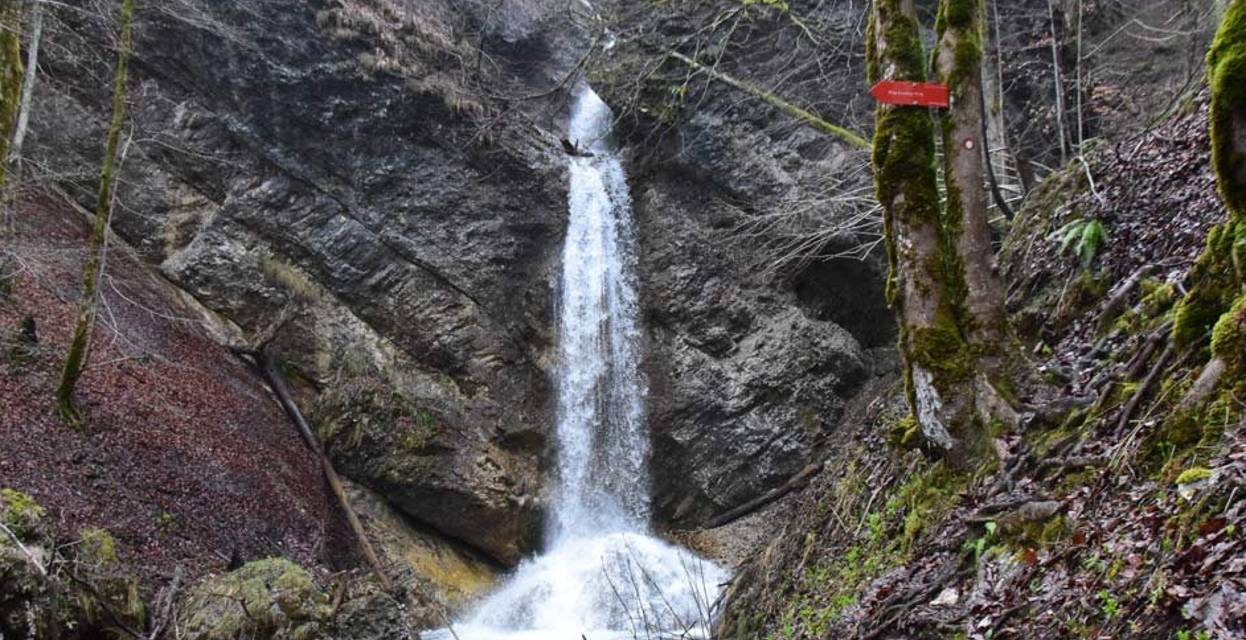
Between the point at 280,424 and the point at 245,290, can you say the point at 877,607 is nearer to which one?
the point at 280,424

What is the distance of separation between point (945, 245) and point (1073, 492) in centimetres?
167

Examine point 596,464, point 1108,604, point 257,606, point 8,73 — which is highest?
point 8,73

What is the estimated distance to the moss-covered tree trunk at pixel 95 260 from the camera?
8.71 m

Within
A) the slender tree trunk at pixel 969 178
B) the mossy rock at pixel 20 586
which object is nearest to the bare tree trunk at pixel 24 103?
the mossy rock at pixel 20 586

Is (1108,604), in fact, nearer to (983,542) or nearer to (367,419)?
(983,542)

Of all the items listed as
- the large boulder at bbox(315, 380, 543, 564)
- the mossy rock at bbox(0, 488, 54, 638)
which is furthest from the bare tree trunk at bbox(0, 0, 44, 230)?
the large boulder at bbox(315, 380, 543, 564)

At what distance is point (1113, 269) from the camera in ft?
18.9

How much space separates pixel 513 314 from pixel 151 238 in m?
6.55

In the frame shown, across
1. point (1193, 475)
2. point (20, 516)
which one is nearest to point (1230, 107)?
point (1193, 475)

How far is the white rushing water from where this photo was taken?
12.0 metres

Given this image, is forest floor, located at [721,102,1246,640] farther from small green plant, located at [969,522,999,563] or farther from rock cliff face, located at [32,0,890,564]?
rock cliff face, located at [32,0,890,564]

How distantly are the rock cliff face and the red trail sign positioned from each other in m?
9.50

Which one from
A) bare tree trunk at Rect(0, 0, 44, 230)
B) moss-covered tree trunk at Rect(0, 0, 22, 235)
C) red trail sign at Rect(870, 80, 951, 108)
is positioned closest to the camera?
red trail sign at Rect(870, 80, 951, 108)

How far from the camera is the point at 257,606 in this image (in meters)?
7.19
